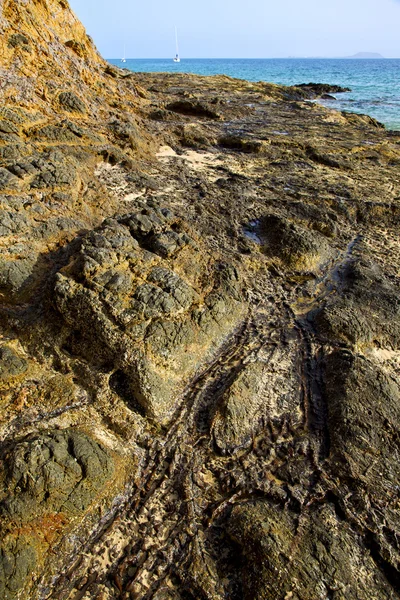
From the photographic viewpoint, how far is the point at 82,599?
2.44 m

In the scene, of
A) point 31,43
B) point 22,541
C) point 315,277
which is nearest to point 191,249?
point 315,277

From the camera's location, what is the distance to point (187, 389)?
378 centimetres

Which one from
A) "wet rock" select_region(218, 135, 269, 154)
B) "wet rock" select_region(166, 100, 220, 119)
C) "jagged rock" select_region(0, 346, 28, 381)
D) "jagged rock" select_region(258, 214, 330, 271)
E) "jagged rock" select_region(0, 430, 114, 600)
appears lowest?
"jagged rock" select_region(0, 430, 114, 600)

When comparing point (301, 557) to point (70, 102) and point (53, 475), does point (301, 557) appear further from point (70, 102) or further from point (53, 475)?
point (70, 102)

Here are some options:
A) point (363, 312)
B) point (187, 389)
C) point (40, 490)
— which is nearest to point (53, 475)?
point (40, 490)

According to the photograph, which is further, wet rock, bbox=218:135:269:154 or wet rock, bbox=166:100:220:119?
wet rock, bbox=166:100:220:119

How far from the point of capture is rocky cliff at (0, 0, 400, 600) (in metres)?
2.60

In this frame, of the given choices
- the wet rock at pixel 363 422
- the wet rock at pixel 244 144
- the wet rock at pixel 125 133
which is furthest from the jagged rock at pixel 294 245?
the wet rock at pixel 244 144

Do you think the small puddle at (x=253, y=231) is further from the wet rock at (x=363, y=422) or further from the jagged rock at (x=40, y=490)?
the jagged rock at (x=40, y=490)

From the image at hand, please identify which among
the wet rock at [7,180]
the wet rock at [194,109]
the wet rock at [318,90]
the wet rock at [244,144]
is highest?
the wet rock at [318,90]

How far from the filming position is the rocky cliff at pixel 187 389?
2602 mm

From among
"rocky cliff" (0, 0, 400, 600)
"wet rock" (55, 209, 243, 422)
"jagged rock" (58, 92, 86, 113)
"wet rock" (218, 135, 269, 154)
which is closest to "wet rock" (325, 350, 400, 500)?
"rocky cliff" (0, 0, 400, 600)

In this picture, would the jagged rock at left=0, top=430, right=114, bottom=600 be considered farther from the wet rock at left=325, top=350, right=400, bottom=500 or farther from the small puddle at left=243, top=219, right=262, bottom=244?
the small puddle at left=243, top=219, right=262, bottom=244

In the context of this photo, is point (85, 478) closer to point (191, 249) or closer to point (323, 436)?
point (323, 436)
